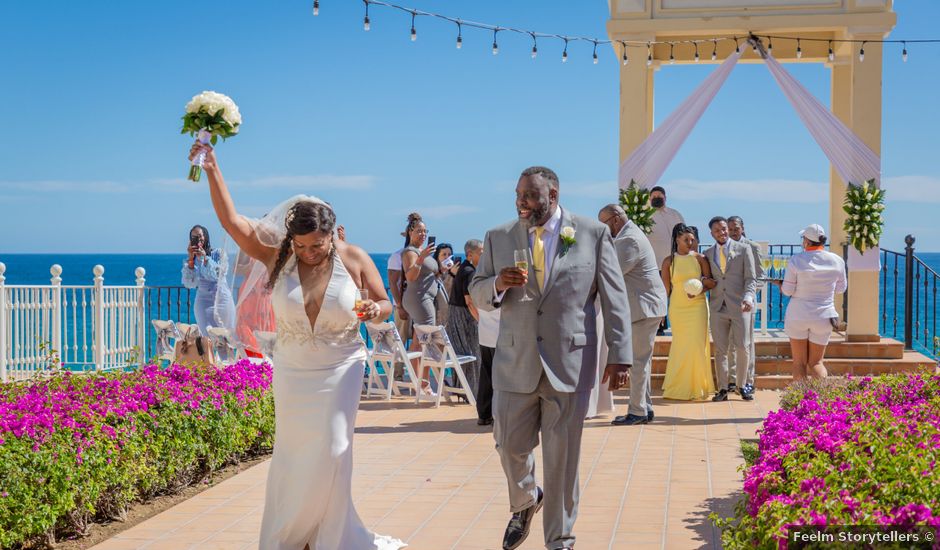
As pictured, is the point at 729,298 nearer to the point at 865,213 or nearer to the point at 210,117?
the point at 865,213

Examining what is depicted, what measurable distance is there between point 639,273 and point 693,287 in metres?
1.84

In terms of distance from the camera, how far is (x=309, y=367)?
518cm

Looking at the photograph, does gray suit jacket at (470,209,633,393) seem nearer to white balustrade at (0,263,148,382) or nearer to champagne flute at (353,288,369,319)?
champagne flute at (353,288,369,319)

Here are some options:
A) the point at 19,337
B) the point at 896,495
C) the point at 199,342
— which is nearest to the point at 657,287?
the point at 199,342

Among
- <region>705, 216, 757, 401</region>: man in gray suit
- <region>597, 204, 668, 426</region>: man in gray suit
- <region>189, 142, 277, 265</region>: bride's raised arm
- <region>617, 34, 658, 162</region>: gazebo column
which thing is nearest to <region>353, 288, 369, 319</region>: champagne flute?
<region>189, 142, 277, 265</region>: bride's raised arm

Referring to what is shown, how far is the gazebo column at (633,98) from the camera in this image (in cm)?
1389

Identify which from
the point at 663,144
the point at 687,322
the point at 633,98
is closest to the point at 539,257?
the point at 687,322

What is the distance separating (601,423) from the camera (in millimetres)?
10352

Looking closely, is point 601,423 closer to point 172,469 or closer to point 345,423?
point 172,469

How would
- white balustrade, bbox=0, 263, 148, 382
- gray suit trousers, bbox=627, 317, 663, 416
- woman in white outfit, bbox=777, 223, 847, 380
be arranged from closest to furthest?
gray suit trousers, bbox=627, 317, 663, 416 → woman in white outfit, bbox=777, 223, 847, 380 → white balustrade, bbox=0, 263, 148, 382

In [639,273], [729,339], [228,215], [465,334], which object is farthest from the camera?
[729,339]

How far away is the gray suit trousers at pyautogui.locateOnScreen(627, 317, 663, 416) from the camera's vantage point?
1012cm

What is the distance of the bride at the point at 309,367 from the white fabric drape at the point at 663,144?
8.77 m

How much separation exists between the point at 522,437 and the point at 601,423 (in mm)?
5118
